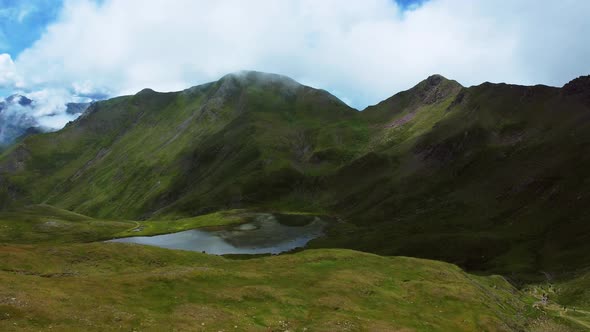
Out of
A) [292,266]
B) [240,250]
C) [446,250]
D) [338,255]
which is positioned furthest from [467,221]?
[292,266]

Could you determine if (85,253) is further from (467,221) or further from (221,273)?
(467,221)

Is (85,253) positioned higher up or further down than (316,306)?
higher up

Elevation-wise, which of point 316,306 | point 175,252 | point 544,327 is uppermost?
point 175,252

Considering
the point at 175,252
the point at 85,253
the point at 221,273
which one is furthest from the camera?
the point at 175,252

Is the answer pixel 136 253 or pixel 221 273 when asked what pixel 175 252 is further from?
pixel 221 273

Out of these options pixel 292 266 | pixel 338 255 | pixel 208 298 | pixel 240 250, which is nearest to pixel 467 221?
pixel 240 250

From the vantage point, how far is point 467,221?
191 m

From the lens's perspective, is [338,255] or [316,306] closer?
[316,306]

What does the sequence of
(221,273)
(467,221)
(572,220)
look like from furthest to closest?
(467,221) < (572,220) < (221,273)

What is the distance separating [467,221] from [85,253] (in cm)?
16311

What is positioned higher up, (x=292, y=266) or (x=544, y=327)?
(x=292, y=266)

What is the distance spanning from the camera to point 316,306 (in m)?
56.4

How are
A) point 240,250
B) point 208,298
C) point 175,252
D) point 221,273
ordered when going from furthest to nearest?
1. point 240,250
2. point 175,252
3. point 221,273
4. point 208,298

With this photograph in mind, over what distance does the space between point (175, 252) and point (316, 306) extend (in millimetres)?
39478
